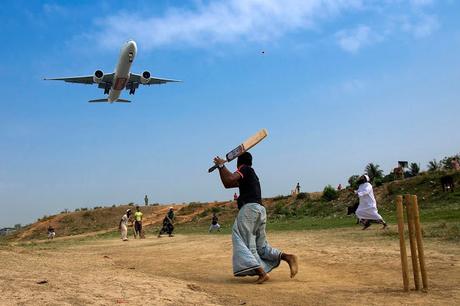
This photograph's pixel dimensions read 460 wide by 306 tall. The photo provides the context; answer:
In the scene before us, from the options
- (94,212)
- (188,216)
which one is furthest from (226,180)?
(94,212)

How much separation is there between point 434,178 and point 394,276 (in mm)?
28118

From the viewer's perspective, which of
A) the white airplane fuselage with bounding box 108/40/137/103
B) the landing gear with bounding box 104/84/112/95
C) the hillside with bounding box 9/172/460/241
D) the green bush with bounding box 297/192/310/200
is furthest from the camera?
the green bush with bounding box 297/192/310/200

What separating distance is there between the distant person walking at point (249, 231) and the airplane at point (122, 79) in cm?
A: 2850

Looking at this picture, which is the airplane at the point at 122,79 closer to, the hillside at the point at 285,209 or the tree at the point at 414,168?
the hillside at the point at 285,209

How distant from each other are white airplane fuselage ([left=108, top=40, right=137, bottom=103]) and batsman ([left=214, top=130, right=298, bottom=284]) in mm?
28453

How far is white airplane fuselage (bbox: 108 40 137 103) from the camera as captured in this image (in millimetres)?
34219

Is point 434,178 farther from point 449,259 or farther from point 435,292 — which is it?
point 435,292

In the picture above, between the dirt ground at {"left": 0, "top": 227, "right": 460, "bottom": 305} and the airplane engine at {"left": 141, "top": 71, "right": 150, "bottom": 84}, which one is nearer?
the dirt ground at {"left": 0, "top": 227, "right": 460, "bottom": 305}

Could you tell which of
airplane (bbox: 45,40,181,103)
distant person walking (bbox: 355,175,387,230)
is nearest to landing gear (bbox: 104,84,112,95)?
airplane (bbox: 45,40,181,103)

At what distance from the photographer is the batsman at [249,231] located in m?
6.95

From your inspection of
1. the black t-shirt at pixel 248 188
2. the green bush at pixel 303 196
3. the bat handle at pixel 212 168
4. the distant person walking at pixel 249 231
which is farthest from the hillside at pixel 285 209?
the bat handle at pixel 212 168

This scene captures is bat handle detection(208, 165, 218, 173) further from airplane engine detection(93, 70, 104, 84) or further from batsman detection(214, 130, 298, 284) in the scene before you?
airplane engine detection(93, 70, 104, 84)

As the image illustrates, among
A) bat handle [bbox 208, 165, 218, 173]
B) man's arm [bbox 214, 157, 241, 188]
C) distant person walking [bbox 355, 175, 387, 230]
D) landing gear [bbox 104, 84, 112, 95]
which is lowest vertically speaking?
distant person walking [bbox 355, 175, 387, 230]

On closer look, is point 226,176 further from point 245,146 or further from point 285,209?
point 285,209
